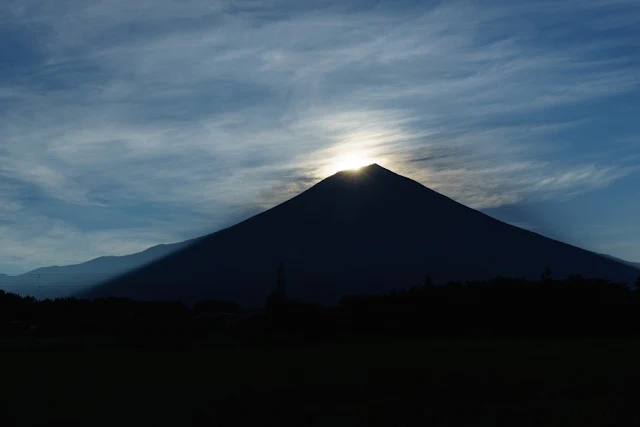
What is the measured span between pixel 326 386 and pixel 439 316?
44544mm

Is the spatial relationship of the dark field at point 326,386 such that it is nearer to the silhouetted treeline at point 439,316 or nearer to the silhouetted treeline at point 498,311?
the silhouetted treeline at point 439,316

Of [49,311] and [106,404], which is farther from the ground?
[49,311]

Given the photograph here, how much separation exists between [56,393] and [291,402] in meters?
10.7

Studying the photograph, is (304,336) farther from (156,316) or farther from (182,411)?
(182,411)

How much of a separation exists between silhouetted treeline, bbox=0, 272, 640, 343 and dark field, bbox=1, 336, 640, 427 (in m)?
18.6

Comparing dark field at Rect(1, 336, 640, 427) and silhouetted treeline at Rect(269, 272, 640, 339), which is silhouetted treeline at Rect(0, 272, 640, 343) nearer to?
silhouetted treeline at Rect(269, 272, 640, 339)

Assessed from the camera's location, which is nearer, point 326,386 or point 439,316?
point 326,386

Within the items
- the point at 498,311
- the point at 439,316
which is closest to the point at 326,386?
the point at 439,316

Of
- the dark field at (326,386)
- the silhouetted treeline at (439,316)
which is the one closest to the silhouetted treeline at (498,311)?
the silhouetted treeline at (439,316)

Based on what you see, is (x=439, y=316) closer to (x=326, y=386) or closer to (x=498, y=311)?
(x=498, y=311)

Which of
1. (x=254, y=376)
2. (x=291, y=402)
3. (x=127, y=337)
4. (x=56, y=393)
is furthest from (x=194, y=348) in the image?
(x=291, y=402)

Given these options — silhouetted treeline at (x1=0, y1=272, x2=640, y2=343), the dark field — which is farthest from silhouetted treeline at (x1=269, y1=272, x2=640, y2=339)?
the dark field

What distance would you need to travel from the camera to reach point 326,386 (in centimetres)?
3453

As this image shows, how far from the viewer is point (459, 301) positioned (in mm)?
77500
